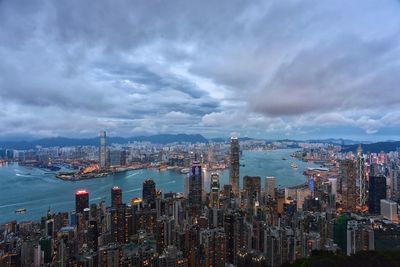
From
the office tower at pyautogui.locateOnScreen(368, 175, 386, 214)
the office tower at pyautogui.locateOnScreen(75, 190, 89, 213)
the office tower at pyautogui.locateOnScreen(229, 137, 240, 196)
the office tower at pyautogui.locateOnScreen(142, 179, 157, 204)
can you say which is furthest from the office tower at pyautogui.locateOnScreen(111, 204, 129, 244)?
the office tower at pyautogui.locateOnScreen(368, 175, 386, 214)

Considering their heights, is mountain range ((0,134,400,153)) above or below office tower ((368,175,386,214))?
above

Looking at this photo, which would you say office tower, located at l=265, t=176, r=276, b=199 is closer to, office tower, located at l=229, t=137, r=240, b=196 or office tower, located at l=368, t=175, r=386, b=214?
office tower, located at l=229, t=137, r=240, b=196

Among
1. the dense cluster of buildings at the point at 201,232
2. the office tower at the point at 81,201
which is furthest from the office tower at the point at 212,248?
the office tower at the point at 81,201

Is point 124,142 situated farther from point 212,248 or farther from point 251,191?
point 212,248

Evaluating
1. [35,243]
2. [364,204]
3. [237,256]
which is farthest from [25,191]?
[364,204]

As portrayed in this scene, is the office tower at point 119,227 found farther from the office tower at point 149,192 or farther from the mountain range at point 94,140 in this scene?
the mountain range at point 94,140

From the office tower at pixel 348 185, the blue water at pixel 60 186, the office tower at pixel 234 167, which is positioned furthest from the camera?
the office tower at pixel 234 167
